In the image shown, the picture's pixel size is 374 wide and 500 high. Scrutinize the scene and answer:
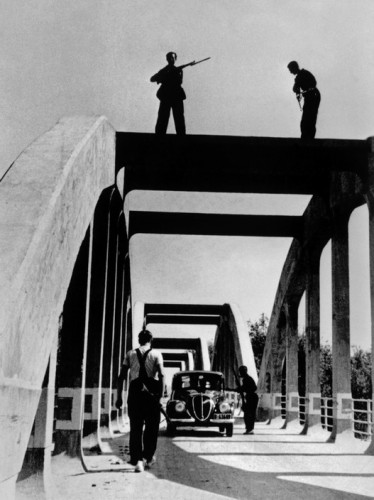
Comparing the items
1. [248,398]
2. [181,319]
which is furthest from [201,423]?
[181,319]

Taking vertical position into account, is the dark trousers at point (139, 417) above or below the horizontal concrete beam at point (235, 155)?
below

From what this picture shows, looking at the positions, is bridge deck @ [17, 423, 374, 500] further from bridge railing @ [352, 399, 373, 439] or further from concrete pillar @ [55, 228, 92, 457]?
bridge railing @ [352, 399, 373, 439]

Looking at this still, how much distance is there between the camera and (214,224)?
19.2m

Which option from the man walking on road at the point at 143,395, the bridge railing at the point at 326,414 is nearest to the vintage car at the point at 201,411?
the bridge railing at the point at 326,414

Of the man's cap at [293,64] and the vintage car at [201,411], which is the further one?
the vintage car at [201,411]

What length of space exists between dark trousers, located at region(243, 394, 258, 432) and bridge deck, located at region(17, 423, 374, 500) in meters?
4.64

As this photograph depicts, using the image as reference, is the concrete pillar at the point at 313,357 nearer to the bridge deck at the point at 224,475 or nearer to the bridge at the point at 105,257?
the bridge at the point at 105,257

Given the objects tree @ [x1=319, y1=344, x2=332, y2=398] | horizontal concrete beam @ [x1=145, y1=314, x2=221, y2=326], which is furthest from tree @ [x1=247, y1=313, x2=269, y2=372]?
horizontal concrete beam @ [x1=145, y1=314, x2=221, y2=326]

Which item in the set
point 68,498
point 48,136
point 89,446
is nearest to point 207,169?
point 89,446

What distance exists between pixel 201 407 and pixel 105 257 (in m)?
5.02

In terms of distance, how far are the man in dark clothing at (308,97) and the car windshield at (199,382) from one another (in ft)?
23.2

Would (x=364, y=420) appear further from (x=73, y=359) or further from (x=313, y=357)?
(x=73, y=359)

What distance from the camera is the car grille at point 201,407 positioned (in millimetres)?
15516

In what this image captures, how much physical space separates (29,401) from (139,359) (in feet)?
11.9
